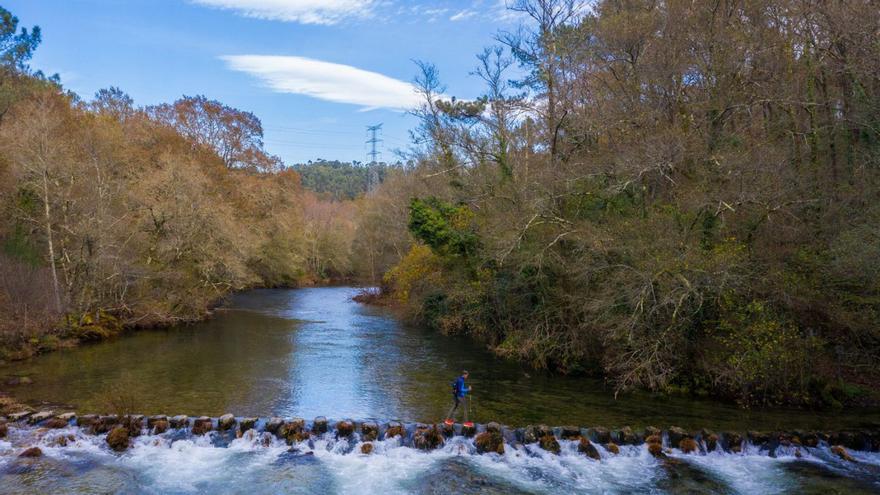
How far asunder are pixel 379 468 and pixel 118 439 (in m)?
6.28

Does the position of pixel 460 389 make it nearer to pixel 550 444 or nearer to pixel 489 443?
pixel 489 443

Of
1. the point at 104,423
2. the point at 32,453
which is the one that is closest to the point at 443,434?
the point at 104,423

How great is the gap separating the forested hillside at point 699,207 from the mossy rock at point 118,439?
41.1 ft

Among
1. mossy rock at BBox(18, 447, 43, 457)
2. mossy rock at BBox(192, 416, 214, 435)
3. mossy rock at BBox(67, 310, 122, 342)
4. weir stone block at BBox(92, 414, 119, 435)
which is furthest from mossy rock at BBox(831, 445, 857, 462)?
mossy rock at BBox(67, 310, 122, 342)

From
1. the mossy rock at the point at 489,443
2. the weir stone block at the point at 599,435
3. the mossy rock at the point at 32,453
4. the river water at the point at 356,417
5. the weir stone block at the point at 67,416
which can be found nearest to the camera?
the river water at the point at 356,417

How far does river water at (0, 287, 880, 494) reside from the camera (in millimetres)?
11836

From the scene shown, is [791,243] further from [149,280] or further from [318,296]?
[318,296]

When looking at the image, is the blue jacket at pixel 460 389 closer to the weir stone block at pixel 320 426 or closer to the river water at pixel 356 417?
the river water at pixel 356 417

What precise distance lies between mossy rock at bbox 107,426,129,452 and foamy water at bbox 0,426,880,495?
187 millimetres

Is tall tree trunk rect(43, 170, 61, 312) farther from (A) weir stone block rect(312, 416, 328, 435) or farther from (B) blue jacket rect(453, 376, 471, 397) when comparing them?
(B) blue jacket rect(453, 376, 471, 397)

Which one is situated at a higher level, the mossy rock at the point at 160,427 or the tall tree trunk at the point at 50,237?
the tall tree trunk at the point at 50,237

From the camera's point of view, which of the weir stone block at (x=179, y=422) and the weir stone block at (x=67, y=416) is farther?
the weir stone block at (x=67, y=416)

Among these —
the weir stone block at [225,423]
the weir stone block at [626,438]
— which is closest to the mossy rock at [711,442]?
the weir stone block at [626,438]

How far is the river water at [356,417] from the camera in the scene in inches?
466
